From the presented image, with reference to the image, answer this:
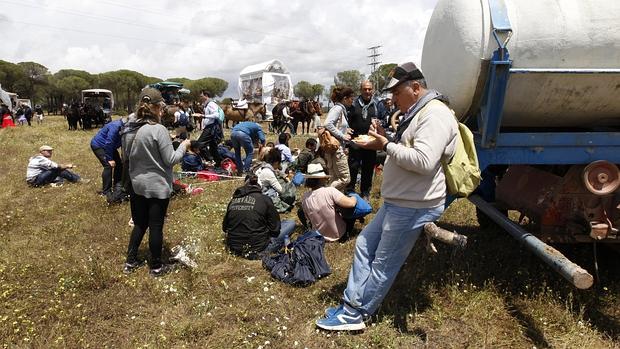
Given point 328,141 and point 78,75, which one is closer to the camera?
point 328,141

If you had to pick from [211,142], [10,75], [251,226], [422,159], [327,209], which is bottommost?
[251,226]

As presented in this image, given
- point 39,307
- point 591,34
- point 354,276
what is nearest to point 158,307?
point 39,307

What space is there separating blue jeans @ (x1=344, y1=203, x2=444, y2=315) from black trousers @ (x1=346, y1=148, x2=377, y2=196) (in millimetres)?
3224

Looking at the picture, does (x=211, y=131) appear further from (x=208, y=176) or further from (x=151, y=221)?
(x=151, y=221)

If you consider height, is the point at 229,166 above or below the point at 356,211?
below

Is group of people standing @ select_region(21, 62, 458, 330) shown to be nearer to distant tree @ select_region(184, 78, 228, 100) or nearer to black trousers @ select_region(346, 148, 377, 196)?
black trousers @ select_region(346, 148, 377, 196)

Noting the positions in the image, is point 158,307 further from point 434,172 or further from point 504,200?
point 504,200

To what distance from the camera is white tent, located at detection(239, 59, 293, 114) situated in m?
27.5

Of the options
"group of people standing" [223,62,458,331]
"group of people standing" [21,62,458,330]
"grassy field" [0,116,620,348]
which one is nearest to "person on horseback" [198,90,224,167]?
"group of people standing" [21,62,458,330]

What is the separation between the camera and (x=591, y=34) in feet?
10.7

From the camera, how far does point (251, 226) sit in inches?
203

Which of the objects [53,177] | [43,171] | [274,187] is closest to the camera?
[274,187]

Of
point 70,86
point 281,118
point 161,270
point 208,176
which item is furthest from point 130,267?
point 70,86

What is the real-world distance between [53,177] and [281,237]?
22.6 feet
